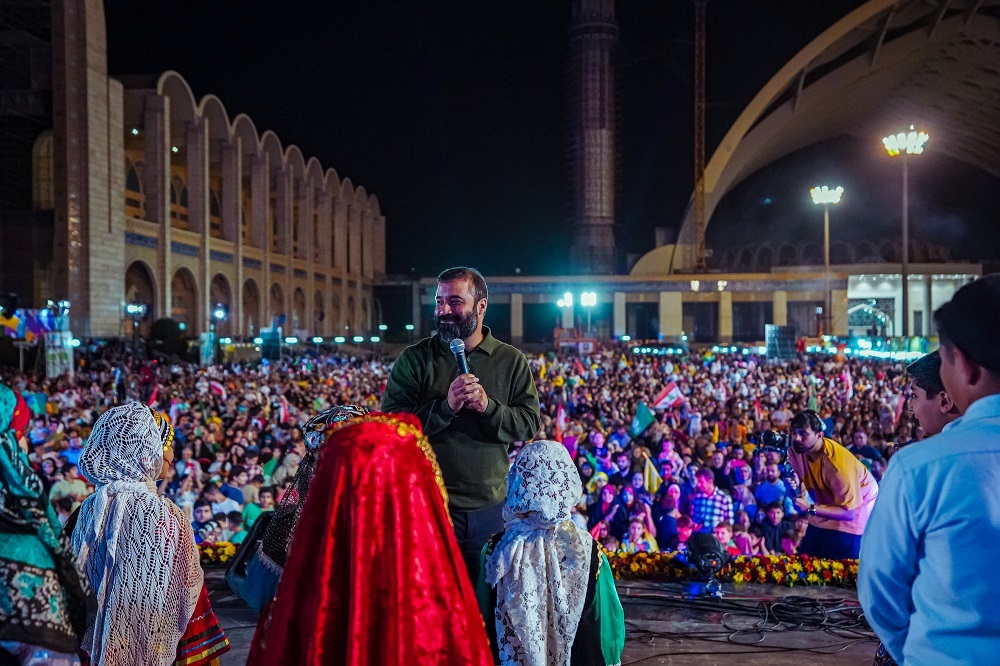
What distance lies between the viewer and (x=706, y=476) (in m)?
8.68

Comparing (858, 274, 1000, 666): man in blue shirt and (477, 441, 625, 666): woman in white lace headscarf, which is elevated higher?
(858, 274, 1000, 666): man in blue shirt

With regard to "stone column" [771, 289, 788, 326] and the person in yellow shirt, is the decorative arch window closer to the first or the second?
the person in yellow shirt

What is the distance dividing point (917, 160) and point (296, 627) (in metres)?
80.0

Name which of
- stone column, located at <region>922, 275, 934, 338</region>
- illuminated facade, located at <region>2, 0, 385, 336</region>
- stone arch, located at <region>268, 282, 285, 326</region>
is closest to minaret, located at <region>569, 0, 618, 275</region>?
illuminated facade, located at <region>2, 0, 385, 336</region>

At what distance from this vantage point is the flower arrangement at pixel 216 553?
6.57 m

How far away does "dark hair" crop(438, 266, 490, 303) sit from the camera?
138 inches

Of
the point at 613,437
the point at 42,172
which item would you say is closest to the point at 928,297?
the point at 42,172

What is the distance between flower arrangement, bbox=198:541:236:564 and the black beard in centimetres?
383

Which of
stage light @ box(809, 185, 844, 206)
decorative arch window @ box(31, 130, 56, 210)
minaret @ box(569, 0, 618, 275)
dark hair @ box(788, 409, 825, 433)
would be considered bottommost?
dark hair @ box(788, 409, 825, 433)

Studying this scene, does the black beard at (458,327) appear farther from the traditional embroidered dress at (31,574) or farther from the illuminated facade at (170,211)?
the illuminated facade at (170,211)

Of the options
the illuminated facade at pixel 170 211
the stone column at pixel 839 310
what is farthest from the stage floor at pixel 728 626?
the stone column at pixel 839 310

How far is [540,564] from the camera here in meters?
3.16

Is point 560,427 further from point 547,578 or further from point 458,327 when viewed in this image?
point 547,578

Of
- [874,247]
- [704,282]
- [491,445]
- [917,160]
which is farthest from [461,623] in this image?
[917,160]
